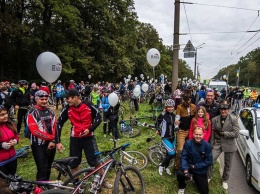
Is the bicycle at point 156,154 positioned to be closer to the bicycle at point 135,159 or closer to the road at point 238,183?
the bicycle at point 135,159

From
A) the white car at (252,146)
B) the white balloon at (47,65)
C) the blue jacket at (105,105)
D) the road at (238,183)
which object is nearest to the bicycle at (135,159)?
the road at (238,183)

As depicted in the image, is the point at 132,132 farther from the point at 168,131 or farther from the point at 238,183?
the point at 238,183

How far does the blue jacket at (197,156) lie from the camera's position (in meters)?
4.01

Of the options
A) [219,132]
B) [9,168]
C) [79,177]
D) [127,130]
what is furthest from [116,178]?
[127,130]

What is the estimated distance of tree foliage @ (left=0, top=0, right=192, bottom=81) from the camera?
23266 millimetres

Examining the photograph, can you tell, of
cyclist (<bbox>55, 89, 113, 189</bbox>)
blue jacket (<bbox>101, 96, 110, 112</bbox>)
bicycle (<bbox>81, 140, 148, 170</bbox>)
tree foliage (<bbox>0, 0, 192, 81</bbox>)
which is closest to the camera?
cyclist (<bbox>55, 89, 113, 189</bbox>)

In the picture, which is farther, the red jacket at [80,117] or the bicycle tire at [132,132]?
the bicycle tire at [132,132]

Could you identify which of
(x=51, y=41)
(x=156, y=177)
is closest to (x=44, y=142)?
(x=156, y=177)

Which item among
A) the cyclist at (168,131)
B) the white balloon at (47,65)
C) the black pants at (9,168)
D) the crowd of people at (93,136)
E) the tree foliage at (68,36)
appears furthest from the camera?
the tree foliage at (68,36)

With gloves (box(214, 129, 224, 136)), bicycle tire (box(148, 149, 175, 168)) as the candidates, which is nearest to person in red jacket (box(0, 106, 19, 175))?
bicycle tire (box(148, 149, 175, 168))

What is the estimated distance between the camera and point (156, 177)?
16.3 ft

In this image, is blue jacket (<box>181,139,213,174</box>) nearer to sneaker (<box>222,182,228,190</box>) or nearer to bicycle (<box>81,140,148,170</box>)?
sneaker (<box>222,182,228,190</box>)

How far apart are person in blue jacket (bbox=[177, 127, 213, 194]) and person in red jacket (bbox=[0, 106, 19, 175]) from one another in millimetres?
2860

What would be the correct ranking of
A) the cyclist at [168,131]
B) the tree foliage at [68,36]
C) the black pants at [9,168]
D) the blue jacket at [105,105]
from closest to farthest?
1. the black pants at [9,168]
2. the cyclist at [168,131]
3. the blue jacket at [105,105]
4. the tree foliage at [68,36]
